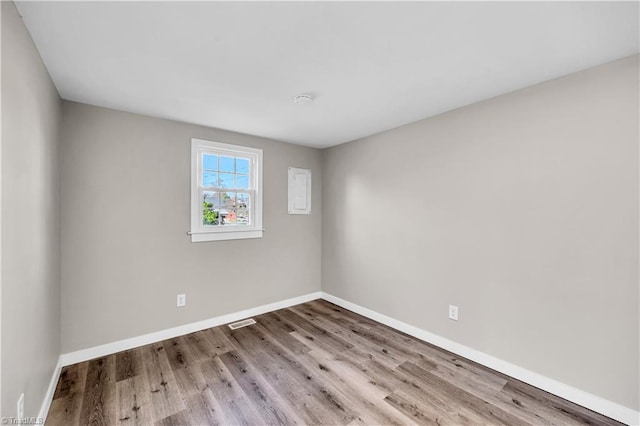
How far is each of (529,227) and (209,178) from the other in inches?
124

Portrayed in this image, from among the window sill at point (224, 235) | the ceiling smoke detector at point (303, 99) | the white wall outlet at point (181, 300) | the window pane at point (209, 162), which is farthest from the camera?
the window pane at point (209, 162)

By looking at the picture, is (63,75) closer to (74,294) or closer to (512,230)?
(74,294)

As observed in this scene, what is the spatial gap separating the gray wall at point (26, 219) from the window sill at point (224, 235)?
1.17 metres

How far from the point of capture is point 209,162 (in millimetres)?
3195

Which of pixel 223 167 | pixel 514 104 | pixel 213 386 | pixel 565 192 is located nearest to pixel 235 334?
pixel 213 386

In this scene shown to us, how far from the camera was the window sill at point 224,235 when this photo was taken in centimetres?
305

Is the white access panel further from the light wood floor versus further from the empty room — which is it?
the light wood floor

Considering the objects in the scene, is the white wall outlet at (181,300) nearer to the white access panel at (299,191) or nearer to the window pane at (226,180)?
the window pane at (226,180)

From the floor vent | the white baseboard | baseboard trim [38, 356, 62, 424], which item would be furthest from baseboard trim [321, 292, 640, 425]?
baseboard trim [38, 356, 62, 424]

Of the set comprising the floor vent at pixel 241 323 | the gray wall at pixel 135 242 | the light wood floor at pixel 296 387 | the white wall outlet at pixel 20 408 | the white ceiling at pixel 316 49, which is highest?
the white ceiling at pixel 316 49

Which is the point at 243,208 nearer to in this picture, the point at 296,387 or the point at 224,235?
the point at 224,235

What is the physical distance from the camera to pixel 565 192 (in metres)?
1.96

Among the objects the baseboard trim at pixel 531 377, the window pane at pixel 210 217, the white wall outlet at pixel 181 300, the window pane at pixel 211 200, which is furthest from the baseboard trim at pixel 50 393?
the baseboard trim at pixel 531 377

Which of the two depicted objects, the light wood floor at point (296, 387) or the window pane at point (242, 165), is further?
the window pane at point (242, 165)
